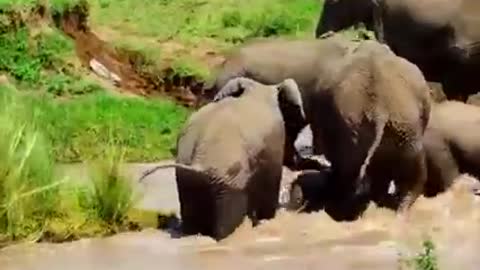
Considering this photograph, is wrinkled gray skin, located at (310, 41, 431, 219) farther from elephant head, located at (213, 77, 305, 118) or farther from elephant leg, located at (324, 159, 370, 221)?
elephant head, located at (213, 77, 305, 118)

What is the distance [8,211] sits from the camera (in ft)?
34.8

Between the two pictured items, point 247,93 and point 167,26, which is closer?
point 247,93

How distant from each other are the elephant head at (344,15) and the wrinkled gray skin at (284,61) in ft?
4.68

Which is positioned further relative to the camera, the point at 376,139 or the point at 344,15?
the point at 344,15

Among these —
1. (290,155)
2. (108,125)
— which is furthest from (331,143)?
(108,125)

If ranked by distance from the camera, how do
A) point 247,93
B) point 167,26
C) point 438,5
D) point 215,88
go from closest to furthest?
point 247,93 → point 215,88 → point 438,5 → point 167,26

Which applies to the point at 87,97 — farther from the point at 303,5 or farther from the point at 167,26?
the point at 303,5

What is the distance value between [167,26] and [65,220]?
22.8 feet

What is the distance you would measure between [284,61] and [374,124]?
231cm

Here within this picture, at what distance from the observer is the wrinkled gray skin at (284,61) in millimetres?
12922

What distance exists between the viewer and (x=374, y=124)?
11.1 m

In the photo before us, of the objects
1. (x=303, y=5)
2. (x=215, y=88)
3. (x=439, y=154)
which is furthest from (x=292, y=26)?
(x=439, y=154)

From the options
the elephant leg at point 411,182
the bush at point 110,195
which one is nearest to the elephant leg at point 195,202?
the bush at point 110,195

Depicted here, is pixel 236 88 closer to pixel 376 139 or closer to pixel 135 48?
pixel 376 139
